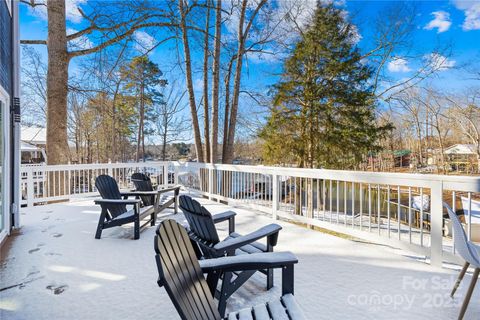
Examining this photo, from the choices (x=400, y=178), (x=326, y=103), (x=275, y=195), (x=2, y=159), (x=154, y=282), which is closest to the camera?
(x=154, y=282)

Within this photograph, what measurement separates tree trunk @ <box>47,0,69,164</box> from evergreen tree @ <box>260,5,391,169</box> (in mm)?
7381

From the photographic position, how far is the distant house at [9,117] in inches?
145

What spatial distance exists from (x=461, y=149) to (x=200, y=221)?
2646 cm

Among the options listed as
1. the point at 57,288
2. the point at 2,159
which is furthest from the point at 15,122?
the point at 57,288

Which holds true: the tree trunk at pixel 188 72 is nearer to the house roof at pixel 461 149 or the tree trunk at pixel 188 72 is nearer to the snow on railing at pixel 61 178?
the snow on railing at pixel 61 178

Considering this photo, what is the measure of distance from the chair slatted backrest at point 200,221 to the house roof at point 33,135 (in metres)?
21.0

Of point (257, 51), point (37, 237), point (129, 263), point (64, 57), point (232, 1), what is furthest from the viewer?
point (257, 51)

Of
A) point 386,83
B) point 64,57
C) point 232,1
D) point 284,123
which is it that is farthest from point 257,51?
point 386,83

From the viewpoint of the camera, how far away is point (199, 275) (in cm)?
152

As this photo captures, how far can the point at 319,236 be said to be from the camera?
4.02 m

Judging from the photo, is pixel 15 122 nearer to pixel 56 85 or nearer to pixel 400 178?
pixel 56 85

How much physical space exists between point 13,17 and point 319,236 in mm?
5935

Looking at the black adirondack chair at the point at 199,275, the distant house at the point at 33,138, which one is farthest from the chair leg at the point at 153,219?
the distant house at the point at 33,138

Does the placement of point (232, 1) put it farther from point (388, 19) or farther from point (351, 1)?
point (388, 19)
